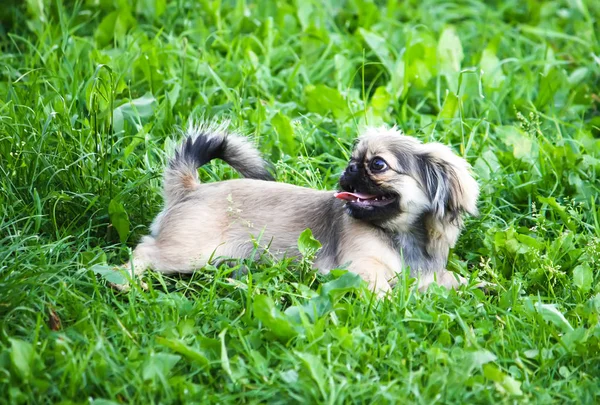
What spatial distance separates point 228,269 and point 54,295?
0.75 m

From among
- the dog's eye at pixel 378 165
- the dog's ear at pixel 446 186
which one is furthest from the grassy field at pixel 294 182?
the dog's eye at pixel 378 165

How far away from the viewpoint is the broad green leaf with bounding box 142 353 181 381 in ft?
10.3

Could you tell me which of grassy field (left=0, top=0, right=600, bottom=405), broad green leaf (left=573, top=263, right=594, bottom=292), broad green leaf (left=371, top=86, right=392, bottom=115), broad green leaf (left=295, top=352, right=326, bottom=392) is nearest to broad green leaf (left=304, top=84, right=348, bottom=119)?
grassy field (left=0, top=0, right=600, bottom=405)

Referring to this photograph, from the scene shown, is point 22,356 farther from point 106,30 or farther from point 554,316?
point 106,30

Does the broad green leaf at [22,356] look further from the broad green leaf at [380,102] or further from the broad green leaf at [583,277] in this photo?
the broad green leaf at [380,102]

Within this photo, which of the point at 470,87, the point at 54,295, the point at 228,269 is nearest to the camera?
the point at 54,295

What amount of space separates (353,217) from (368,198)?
110 mm

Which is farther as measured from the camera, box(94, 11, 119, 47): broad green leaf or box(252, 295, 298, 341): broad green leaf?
box(94, 11, 119, 47): broad green leaf

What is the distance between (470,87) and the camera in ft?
18.5

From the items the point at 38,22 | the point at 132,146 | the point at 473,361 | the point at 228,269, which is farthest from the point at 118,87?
the point at 473,361

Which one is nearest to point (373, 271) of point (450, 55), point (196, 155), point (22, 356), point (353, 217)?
point (353, 217)

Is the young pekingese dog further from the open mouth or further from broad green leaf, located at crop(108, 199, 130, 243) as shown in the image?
broad green leaf, located at crop(108, 199, 130, 243)

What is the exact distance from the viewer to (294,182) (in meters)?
4.91

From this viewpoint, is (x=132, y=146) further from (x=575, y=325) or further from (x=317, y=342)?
(x=575, y=325)
